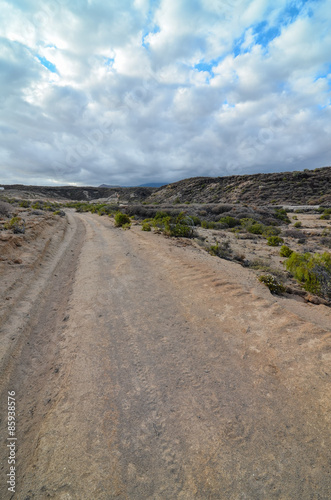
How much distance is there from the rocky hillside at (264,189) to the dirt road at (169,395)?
4057 cm

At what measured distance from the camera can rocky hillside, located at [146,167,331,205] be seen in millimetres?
42541

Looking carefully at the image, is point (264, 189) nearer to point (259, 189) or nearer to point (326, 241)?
point (259, 189)

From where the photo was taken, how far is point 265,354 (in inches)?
154

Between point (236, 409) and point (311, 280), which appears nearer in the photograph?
point (236, 409)

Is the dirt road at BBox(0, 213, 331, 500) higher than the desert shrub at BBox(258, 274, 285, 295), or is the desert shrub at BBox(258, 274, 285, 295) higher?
the desert shrub at BBox(258, 274, 285, 295)

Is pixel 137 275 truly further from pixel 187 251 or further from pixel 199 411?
pixel 199 411

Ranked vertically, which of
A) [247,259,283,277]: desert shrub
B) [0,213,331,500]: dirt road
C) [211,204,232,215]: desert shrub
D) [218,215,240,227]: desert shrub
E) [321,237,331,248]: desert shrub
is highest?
[211,204,232,215]: desert shrub

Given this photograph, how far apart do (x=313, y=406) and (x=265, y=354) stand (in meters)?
0.99

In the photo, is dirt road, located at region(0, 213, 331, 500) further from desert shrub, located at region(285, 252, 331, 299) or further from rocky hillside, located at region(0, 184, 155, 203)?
rocky hillside, located at region(0, 184, 155, 203)

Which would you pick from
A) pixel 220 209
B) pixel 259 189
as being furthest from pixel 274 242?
pixel 259 189

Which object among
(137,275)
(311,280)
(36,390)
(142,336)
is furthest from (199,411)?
(311,280)

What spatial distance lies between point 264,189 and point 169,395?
50.6 meters

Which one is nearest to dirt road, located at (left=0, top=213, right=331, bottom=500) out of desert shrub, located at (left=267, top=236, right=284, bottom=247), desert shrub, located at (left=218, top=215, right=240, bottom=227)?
desert shrub, located at (left=267, top=236, right=284, bottom=247)

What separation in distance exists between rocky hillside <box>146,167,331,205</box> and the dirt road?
40569 mm
